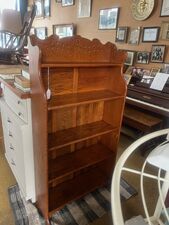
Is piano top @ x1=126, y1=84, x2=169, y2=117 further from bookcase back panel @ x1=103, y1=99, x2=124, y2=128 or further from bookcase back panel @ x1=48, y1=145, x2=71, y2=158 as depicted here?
bookcase back panel @ x1=48, y1=145, x2=71, y2=158

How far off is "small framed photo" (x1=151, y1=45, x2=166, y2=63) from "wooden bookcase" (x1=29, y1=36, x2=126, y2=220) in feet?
4.12

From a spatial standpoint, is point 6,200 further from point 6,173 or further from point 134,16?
point 134,16

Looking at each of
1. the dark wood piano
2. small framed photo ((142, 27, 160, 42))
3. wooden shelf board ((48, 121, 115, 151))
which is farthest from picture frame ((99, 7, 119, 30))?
wooden shelf board ((48, 121, 115, 151))

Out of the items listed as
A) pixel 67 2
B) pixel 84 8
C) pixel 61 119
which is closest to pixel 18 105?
pixel 61 119

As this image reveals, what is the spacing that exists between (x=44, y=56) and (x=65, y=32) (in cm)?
291

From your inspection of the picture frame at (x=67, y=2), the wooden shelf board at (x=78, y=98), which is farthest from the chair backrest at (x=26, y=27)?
the picture frame at (x=67, y=2)

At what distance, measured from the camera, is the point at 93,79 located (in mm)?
1461

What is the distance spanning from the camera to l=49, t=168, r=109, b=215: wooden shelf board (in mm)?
1494

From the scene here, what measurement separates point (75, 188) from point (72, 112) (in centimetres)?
69

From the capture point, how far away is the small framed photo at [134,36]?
2.58m

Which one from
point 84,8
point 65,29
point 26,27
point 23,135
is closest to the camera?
point 23,135

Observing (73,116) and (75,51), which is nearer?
(75,51)

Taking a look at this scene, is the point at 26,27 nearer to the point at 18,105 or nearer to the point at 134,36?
the point at 18,105

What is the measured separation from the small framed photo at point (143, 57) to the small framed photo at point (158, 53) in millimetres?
77
